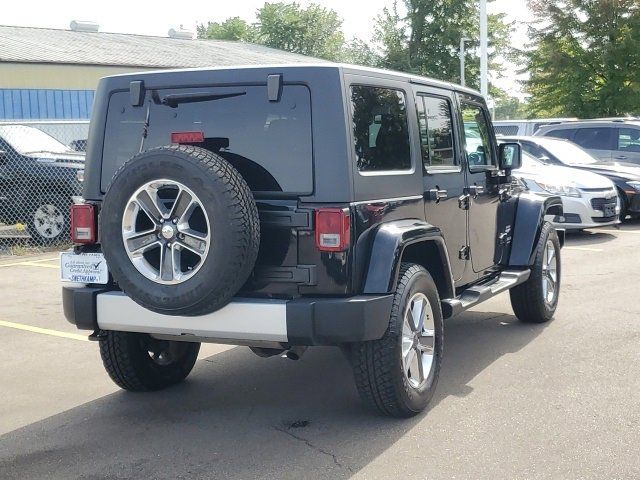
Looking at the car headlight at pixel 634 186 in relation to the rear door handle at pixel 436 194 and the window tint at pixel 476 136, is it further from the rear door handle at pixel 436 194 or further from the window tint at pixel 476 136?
the rear door handle at pixel 436 194

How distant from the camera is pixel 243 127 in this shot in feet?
15.3

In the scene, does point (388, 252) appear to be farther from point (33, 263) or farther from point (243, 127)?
point (33, 263)

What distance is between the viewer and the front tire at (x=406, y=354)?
4609mm

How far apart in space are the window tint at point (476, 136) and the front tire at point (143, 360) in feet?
8.06

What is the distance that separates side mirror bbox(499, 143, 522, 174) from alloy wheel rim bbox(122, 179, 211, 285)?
3325 mm

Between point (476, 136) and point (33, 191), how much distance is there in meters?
8.00

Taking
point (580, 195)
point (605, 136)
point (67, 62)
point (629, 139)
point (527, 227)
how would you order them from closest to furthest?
point (527, 227)
point (580, 195)
point (629, 139)
point (605, 136)
point (67, 62)

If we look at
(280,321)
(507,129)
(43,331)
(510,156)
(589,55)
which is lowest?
(43,331)

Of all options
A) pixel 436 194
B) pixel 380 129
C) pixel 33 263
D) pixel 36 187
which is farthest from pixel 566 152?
pixel 380 129

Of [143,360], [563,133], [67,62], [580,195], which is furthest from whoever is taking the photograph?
[67,62]

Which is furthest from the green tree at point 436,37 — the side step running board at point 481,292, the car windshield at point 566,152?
the side step running board at point 481,292

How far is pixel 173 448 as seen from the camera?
4535 mm

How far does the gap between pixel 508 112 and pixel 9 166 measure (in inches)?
4015

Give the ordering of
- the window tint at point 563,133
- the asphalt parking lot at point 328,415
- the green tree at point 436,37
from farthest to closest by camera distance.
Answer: the green tree at point 436,37
the window tint at point 563,133
the asphalt parking lot at point 328,415
